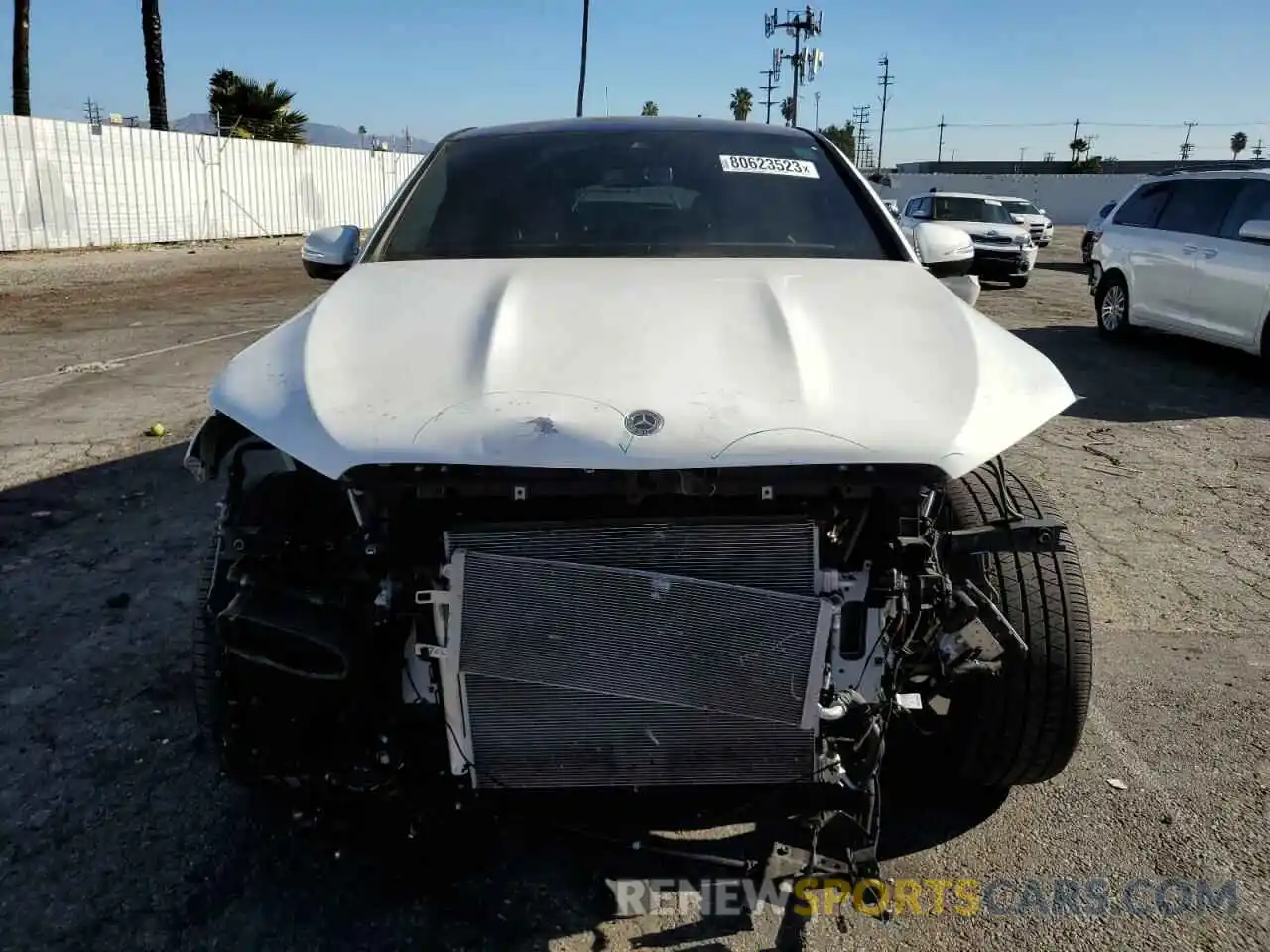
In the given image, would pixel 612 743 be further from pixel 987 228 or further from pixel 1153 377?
pixel 987 228

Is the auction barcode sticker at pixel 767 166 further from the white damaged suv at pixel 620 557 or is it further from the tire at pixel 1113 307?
the tire at pixel 1113 307

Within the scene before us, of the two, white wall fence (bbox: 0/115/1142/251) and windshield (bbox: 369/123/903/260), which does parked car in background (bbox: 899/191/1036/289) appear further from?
windshield (bbox: 369/123/903/260)

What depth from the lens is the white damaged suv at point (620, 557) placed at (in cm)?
196

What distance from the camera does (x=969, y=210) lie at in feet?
59.8

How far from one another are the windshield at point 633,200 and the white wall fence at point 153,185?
59.3 ft

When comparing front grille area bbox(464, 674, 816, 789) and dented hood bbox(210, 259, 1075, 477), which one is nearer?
dented hood bbox(210, 259, 1075, 477)

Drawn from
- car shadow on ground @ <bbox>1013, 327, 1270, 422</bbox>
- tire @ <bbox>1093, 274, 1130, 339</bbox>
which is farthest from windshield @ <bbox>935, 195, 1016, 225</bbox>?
tire @ <bbox>1093, 274, 1130, 339</bbox>

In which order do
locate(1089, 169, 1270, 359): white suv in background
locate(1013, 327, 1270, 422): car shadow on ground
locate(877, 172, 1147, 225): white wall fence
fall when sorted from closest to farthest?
1. locate(1013, 327, 1270, 422): car shadow on ground
2. locate(1089, 169, 1270, 359): white suv in background
3. locate(877, 172, 1147, 225): white wall fence

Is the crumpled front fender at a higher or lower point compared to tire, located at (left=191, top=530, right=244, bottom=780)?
higher

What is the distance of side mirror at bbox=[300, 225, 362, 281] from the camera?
3.51 meters

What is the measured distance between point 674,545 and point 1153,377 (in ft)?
27.2

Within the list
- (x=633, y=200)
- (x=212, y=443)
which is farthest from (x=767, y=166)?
(x=212, y=443)

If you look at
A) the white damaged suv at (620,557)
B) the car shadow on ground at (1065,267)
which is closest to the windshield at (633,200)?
the white damaged suv at (620,557)

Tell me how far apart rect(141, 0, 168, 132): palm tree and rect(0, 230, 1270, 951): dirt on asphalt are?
845 inches
